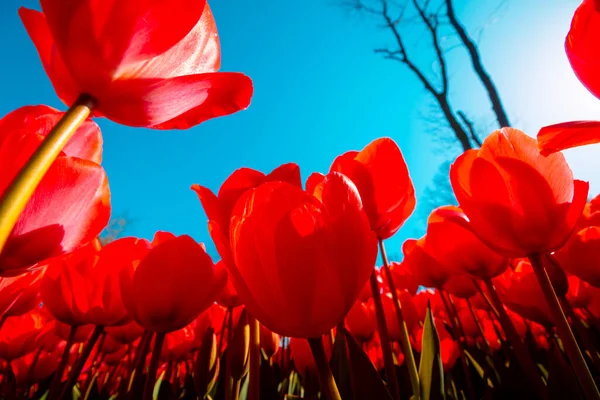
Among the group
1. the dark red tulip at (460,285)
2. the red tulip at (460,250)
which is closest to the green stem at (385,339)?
the red tulip at (460,250)

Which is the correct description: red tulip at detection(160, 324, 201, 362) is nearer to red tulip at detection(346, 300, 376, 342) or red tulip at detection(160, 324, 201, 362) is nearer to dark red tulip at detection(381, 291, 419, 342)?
red tulip at detection(346, 300, 376, 342)

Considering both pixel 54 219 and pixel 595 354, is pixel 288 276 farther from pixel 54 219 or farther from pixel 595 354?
pixel 595 354

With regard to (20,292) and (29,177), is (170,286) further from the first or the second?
(29,177)

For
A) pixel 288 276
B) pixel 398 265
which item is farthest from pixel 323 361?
pixel 398 265

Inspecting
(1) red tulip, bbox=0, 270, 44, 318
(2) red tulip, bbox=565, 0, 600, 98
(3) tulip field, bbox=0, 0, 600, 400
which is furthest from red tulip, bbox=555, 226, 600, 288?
(1) red tulip, bbox=0, 270, 44, 318

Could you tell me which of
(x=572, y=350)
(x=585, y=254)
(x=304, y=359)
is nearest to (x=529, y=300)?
(x=585, y=254)

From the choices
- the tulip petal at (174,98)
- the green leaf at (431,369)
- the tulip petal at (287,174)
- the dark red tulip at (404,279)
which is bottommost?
the green leaf at (431,369)

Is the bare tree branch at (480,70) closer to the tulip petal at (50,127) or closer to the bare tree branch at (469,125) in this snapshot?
the bare tree branch at (469,125)
